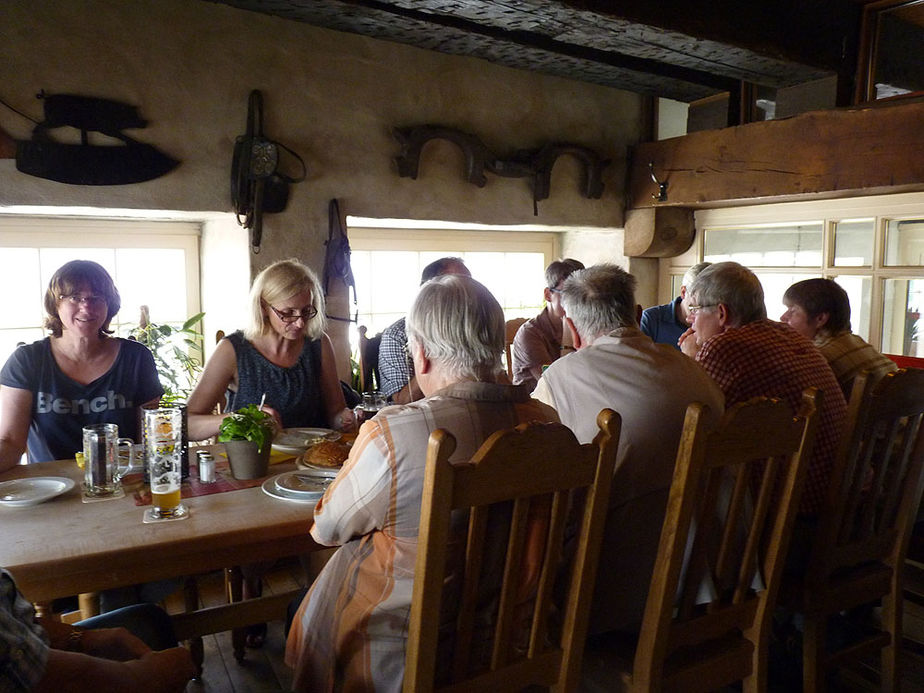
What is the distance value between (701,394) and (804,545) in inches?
27.0

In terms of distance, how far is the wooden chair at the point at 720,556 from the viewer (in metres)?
1.37

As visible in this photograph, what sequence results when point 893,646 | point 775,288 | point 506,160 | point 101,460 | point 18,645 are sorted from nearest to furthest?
point 18,645 → point 101,460 → point 893,646 → point 506,160 → point 775,288

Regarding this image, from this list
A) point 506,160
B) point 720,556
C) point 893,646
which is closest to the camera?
point 720,556

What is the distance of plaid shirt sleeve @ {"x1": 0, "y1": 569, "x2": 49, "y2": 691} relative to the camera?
0.91m

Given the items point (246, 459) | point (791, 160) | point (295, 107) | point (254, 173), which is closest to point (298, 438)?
point (246, 459)

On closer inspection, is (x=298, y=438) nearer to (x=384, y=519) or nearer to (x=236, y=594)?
(x=236, y=594)

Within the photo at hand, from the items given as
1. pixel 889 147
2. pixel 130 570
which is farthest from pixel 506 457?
pixel 889 147

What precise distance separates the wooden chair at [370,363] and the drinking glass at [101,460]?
5.38 feet

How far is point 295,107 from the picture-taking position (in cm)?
315

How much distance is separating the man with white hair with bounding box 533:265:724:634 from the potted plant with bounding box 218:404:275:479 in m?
0.72

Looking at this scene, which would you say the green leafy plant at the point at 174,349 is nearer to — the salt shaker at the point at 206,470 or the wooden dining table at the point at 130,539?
the salt shaker at the point at 206,470

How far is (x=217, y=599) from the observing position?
2.86m

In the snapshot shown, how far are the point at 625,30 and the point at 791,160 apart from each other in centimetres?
118

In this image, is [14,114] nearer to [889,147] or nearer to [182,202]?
[182,202]
